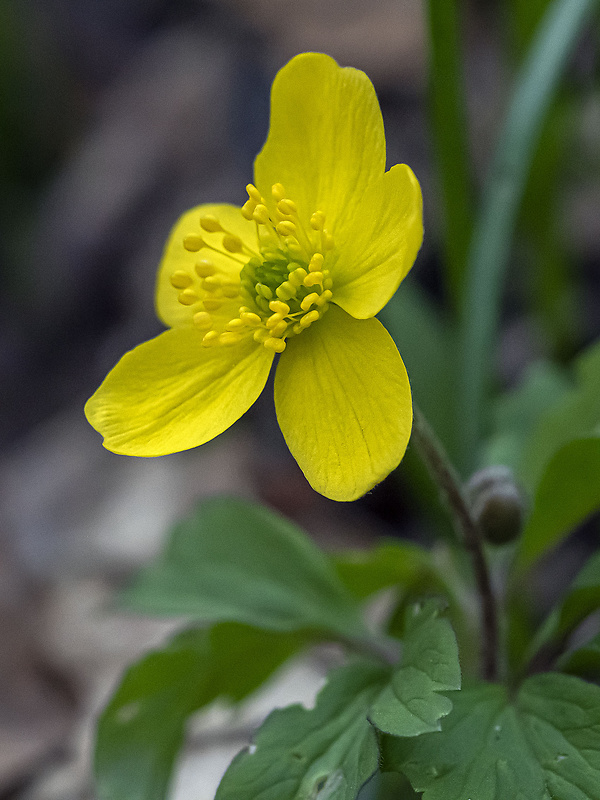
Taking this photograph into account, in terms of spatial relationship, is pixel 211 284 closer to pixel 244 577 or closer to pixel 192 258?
pixel 192 258

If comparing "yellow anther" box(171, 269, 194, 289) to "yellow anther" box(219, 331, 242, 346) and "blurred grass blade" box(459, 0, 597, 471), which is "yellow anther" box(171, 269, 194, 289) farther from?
"blurred grass blade" box(459, 0, 597, 471)

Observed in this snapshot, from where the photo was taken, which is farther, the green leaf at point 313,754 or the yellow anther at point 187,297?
the yellow anther at point 187,297

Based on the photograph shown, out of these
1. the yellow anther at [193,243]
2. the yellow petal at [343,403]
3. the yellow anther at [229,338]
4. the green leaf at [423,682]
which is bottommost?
the green leaf at [423,682]

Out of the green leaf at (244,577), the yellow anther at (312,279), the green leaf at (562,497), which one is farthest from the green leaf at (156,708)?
the yellow anther at (312,279)

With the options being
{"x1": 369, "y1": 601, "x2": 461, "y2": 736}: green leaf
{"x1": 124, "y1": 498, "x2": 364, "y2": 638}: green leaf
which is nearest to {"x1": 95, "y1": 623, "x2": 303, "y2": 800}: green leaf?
{"x1": 124, "y1": 498, "x2": 364, "y2": 638}: green leaf

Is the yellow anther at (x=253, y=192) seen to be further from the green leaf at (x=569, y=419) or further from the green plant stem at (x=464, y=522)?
the green leaf at (x=569, y=419)
